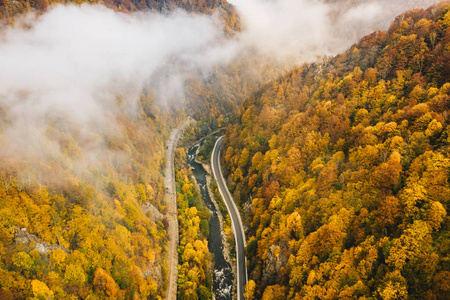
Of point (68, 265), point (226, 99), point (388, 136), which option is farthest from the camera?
point (226, 99)

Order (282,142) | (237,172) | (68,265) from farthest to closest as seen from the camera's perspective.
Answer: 1. (237,172)
2. (282,142)
3. (68,265)

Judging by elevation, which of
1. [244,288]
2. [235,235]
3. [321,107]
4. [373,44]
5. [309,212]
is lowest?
[244,288]

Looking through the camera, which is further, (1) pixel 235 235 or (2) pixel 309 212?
(1) pixel 235 235

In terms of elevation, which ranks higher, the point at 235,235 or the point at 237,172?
the point at 237,172

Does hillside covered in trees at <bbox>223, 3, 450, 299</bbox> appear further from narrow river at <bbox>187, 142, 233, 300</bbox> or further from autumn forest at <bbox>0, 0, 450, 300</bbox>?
narrow river at <bbox>187, 142, 233, 300</bbox>

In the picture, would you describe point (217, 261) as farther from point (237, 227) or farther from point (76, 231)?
point (76, 231)

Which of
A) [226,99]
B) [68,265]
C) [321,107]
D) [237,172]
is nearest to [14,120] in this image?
[68,265]

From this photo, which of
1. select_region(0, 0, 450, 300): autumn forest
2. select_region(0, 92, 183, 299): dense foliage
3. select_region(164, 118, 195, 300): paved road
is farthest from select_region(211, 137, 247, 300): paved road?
select_region(0, 92, 183, 299): dense foliage

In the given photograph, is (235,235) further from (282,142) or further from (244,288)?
(282,142)

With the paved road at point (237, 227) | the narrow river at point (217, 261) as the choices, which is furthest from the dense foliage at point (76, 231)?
the paved road at point (237, 227)
